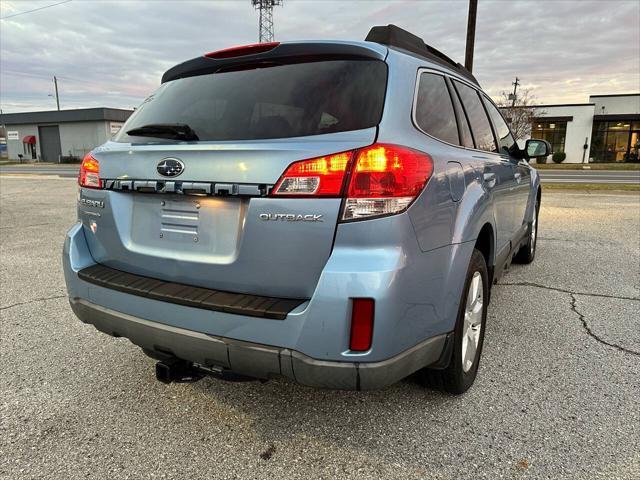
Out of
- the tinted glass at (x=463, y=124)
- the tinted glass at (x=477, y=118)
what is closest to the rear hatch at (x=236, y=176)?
the tinted glass at (x=463, y=124)

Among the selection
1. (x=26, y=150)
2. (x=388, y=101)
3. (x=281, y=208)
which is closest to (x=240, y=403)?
(x=281, y=208)

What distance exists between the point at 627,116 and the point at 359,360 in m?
49.9

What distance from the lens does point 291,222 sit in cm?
187

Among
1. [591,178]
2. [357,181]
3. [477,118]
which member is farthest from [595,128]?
[357,181]

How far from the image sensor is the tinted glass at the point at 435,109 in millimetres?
2289

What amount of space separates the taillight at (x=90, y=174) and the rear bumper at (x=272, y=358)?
27.8 inches

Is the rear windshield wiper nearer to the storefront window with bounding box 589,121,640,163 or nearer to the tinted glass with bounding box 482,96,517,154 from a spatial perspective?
the tinted glass with bounding box 482,96,517,154

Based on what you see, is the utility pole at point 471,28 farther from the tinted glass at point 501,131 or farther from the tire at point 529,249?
the tinted glass at point 501,131

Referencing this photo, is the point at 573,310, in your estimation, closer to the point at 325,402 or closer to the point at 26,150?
the point at 325,402

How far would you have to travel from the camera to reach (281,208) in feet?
6.16

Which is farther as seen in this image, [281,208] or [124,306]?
[124,306]

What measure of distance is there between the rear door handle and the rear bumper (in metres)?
1.14

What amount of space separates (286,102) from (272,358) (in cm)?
111

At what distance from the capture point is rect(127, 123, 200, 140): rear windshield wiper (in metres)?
2.23
